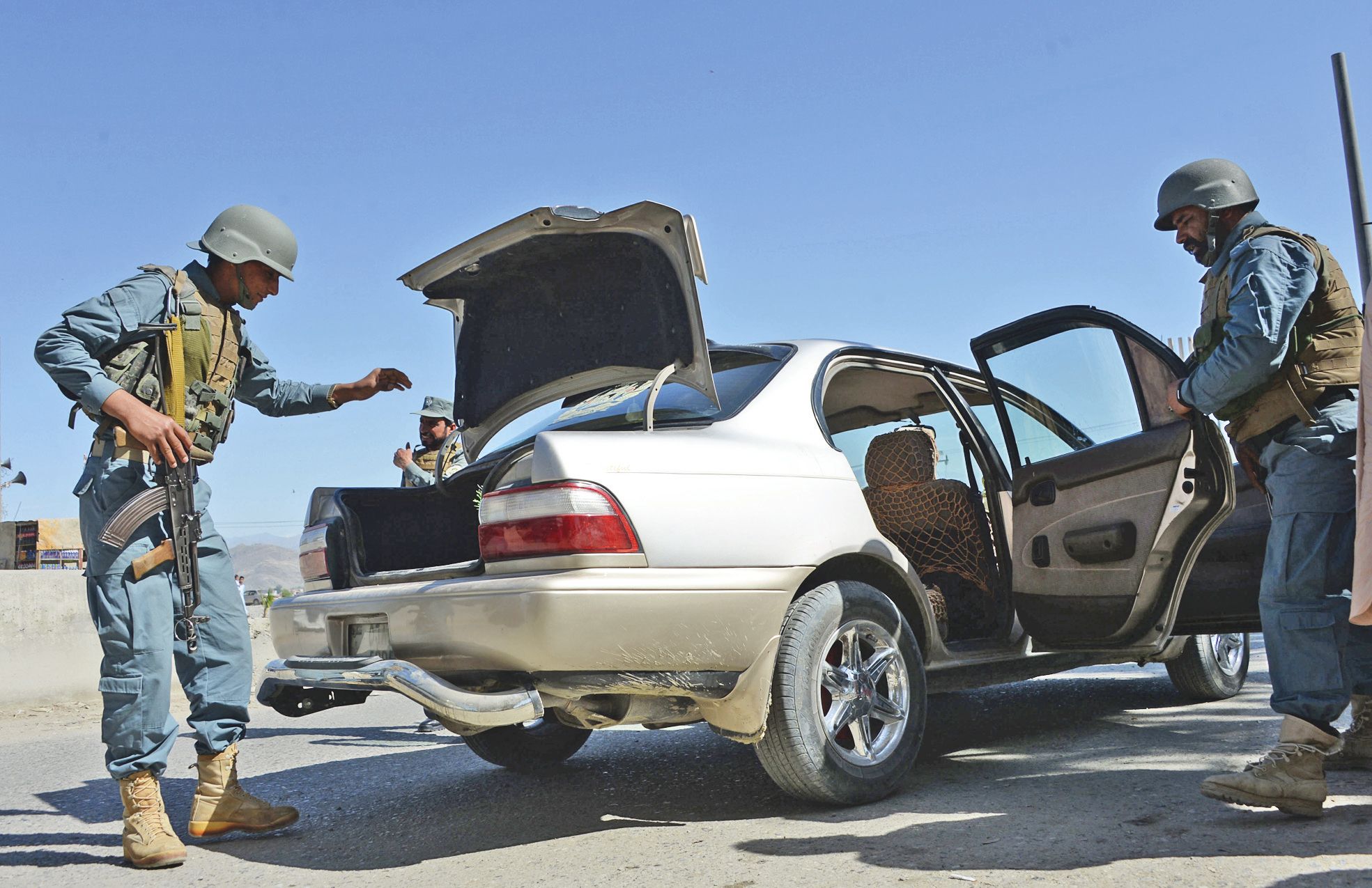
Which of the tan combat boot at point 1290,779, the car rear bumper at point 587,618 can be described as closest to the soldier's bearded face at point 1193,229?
the tan combat boot at point 1290,779

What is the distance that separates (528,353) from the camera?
426cm

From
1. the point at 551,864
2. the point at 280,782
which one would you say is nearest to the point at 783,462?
the point at 551,864

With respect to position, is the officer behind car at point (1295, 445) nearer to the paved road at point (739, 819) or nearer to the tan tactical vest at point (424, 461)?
the paved road at point (739, 819)

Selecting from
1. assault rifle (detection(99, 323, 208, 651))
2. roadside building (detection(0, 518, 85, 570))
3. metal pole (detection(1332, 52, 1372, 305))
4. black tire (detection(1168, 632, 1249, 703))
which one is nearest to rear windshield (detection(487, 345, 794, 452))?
assault rifle (detection(99, 323, 208, 651))

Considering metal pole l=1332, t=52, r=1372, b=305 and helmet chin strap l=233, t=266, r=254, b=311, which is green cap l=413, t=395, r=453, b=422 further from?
metal pole l=1332, t=52, r=1372, b=305

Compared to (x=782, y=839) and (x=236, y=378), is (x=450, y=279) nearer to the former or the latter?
(x=236, y=378)

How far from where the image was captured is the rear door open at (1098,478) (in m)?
4.02

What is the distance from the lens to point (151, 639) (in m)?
3.54

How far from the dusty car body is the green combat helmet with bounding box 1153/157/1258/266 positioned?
61cm

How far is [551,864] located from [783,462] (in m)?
1.40

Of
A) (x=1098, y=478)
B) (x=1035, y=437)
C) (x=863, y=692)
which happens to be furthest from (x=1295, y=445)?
(x=863, y=692)

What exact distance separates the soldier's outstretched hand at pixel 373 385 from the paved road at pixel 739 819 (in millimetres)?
1611

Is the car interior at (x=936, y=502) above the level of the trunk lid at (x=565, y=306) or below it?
below

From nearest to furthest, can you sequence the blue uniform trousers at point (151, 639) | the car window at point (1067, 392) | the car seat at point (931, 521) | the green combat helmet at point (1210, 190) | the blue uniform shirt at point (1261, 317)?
1. the blue uniform shirt at point (1261, 317)
2. the blue uniform trousers at point (151, 639)
3. the green combat helmet at point (1210, 190)
4. the car window at point (1067, 392)
5. the car seat at point (931, 521)
